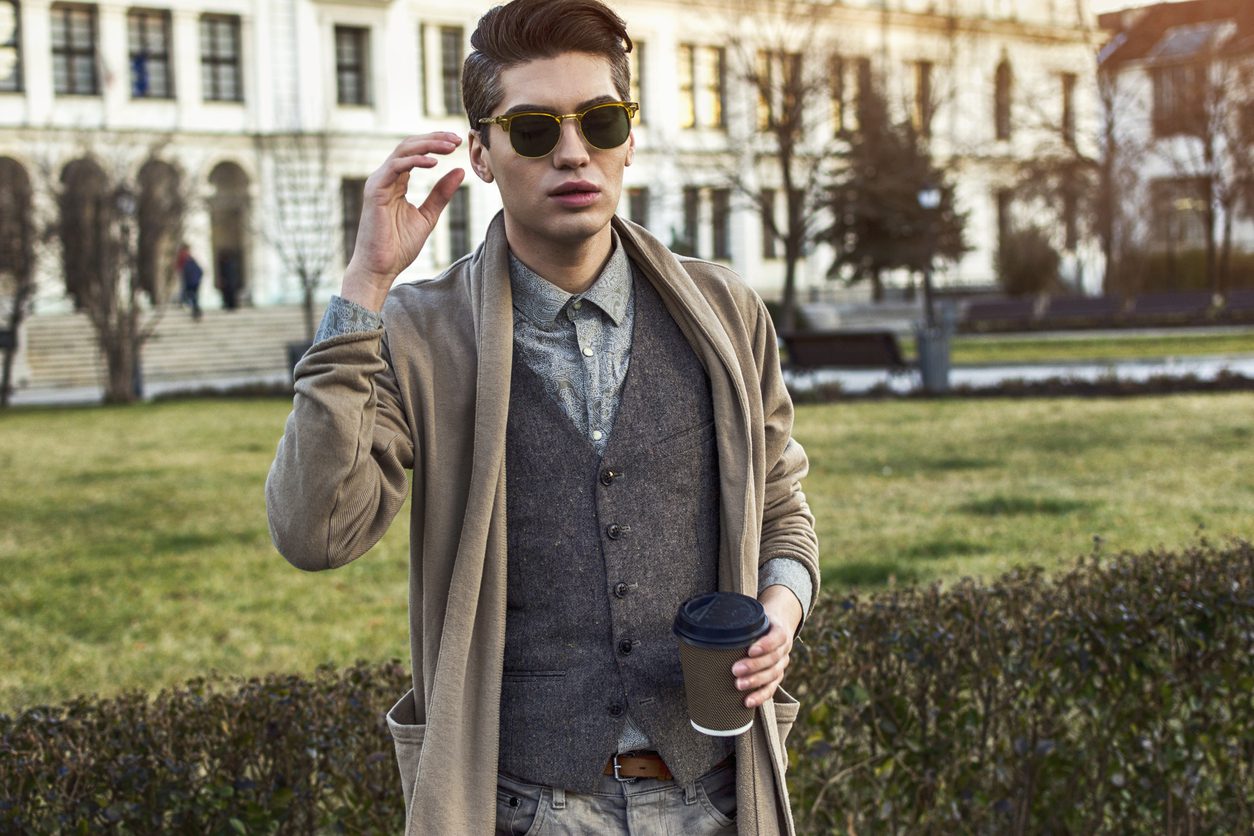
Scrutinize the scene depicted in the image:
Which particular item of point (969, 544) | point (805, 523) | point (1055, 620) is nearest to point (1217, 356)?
point (969, 544)

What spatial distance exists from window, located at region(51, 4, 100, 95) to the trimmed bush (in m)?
36.6

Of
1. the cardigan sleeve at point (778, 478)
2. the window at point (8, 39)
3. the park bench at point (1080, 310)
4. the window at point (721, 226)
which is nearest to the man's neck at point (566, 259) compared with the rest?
the cardigan sleeve at point (778, 478)

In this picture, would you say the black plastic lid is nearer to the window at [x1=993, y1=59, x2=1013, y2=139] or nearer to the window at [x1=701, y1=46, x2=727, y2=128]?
the window at [x1=701, y1=46, x2=727, y2=128]

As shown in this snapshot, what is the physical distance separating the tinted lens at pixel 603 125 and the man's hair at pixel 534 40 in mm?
58

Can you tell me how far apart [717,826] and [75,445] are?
50.9 feet

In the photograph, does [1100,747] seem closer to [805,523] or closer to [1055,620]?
[1055,620]

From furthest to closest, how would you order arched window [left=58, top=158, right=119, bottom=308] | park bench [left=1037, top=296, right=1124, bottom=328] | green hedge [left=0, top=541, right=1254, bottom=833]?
park bench [left=1037, top=296, right=1124, bottom=328]
arched window [left=58, top=158, right=119, bottom=308]
green hedge [left=0, top=541, right=1254, bottom=833]

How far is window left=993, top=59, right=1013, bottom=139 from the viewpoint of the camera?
5141 centimetres

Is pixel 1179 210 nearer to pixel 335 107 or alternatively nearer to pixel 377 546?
pixel 335 107

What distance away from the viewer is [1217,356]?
Result: 853 inches

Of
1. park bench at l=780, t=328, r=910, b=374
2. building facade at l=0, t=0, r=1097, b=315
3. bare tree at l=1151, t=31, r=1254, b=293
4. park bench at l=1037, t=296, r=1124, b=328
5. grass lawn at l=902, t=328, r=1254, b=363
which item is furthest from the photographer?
bare tree at l=1151, t=31, r=1254, b=293

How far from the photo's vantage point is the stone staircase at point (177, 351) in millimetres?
28266

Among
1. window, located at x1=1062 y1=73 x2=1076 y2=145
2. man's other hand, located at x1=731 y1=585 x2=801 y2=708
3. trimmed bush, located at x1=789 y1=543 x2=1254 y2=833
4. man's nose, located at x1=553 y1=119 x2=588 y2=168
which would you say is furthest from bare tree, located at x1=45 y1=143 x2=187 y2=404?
window, located at x1=1062 y1=73 x2=1076 y2=145

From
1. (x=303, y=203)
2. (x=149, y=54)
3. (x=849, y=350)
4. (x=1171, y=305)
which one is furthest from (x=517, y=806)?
(x=149, y=54)
